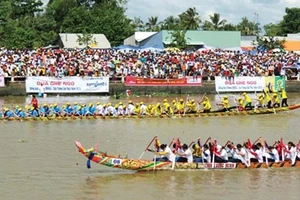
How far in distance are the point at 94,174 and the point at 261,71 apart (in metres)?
24.3

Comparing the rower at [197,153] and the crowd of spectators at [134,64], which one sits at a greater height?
the crowd of spectators at [134,64]

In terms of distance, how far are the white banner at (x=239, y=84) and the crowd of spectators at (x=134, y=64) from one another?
0.53m

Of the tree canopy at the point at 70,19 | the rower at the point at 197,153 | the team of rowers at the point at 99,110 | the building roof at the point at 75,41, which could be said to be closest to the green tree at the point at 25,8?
the tree canopy at the point at 70,19

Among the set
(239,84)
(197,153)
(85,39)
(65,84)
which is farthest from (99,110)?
(85,39)

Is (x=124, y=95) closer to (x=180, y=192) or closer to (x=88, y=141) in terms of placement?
(x=88, y=141)

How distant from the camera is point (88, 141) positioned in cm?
2167

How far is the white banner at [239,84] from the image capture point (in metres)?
37.1

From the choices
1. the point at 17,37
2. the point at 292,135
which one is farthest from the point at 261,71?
the point at 17,37

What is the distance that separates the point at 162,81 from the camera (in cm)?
3662

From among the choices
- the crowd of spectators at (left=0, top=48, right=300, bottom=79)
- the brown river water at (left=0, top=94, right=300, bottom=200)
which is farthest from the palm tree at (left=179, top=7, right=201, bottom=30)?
the brown river water at (left=0, top=94, right=300, bottom=200)

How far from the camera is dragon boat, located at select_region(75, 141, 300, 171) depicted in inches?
603

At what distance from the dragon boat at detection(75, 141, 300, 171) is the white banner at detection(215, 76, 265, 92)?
2019cm

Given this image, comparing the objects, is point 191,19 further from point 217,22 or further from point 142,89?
point 142,89

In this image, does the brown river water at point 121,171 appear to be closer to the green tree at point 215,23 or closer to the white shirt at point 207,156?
the white shirt at point 207,156
